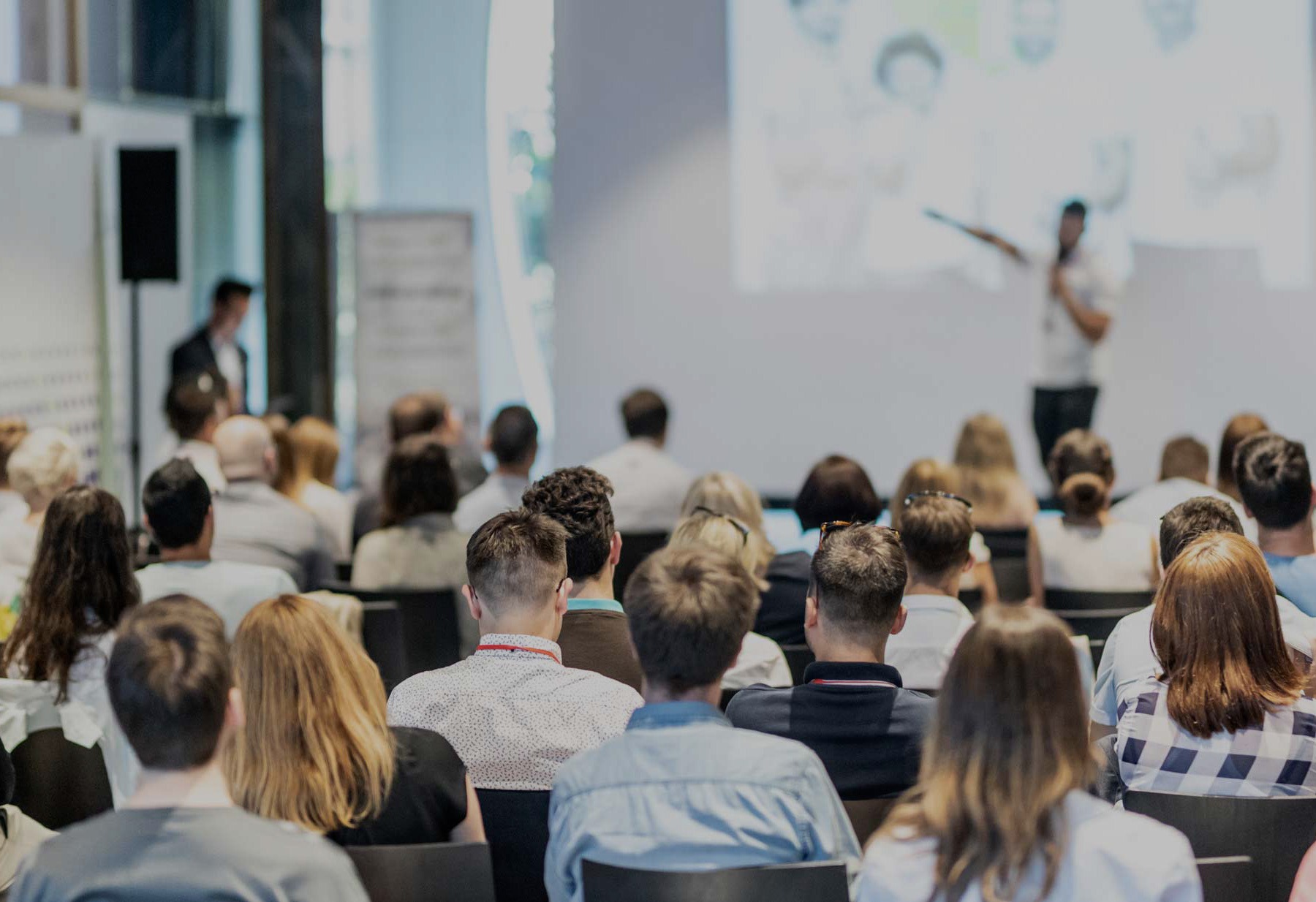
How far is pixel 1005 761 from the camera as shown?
1640mm

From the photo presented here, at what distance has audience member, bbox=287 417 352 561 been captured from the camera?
205 inches

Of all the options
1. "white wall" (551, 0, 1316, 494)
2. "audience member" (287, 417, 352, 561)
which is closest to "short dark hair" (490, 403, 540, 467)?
"audience member" (287, 417, 352, 561)

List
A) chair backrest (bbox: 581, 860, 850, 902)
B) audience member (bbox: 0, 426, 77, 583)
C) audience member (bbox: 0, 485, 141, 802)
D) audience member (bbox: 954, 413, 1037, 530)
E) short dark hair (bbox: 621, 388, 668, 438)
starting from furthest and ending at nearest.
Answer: short dark hair (bbox: 621, 388, 668, 438), audience member (bbox: 954, 413, 1037, 530), audience member (bbox: 0, 426, 77, 583), audience member (bbox: 0, 485, 141, 802), chair backrest (bbox: 581, 860, 850, 902)

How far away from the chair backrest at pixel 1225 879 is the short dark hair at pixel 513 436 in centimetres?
336

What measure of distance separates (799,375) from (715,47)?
6.33 feet

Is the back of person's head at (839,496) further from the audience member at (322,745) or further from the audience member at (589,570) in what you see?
the audience member at (322,745)

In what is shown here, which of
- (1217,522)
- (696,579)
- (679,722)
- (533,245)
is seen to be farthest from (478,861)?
(533,245)

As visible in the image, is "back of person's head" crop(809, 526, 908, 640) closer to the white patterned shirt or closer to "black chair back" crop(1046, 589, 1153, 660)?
the white patterned shirt

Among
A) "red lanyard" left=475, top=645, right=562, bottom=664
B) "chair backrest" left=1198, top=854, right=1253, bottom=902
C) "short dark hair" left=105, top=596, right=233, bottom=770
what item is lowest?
"chair backrest" left=1198, top=854, right=1253, bottom=902

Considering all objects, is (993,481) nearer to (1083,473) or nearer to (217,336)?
(1083,473)

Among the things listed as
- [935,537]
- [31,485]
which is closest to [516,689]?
[935,537]

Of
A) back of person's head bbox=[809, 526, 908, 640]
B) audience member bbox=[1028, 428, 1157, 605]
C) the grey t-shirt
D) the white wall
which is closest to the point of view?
the grey t-shirt

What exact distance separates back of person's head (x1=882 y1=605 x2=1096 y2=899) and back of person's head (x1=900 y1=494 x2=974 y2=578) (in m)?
1.59

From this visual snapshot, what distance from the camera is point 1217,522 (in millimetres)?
2992
